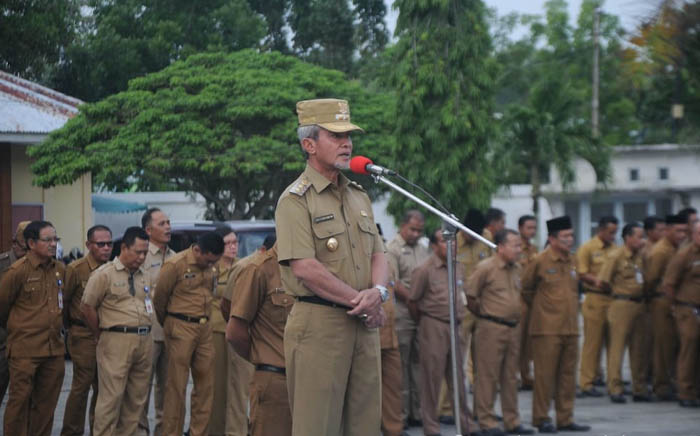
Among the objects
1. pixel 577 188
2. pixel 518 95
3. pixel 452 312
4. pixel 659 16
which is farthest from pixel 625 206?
pixel 452 312

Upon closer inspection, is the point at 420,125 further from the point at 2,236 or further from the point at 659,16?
the point at 659,16

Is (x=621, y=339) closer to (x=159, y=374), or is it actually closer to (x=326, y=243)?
(x=159, y=374)

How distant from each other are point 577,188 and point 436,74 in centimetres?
2295

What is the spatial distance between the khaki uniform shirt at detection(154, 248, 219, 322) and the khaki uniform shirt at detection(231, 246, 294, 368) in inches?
99.1

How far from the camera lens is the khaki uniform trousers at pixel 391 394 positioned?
970cm

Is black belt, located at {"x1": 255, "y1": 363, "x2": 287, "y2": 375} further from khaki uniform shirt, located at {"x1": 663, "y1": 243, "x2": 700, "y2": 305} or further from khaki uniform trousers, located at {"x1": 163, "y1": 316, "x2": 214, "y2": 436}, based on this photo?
khaki uniform shirt, located at {"x1": 663, "y1": 243, "x2": 700, "y2": 305}

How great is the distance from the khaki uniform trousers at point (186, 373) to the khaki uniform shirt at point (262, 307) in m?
2.59

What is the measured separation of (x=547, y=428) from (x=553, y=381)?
477 millimetres

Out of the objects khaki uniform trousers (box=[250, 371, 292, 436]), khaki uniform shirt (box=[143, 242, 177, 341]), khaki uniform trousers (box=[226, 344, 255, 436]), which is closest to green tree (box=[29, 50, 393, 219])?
khaki uniform shirt (box=[143, 242, 177, 341])

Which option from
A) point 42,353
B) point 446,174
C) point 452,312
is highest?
point 446,174

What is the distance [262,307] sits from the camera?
21.8ft

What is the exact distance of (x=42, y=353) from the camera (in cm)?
868

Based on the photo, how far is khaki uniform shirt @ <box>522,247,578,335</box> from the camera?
10398 millimetres

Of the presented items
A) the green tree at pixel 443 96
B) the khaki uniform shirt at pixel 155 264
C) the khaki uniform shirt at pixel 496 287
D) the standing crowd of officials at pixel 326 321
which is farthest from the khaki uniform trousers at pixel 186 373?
the green tree at pixel 443 96
